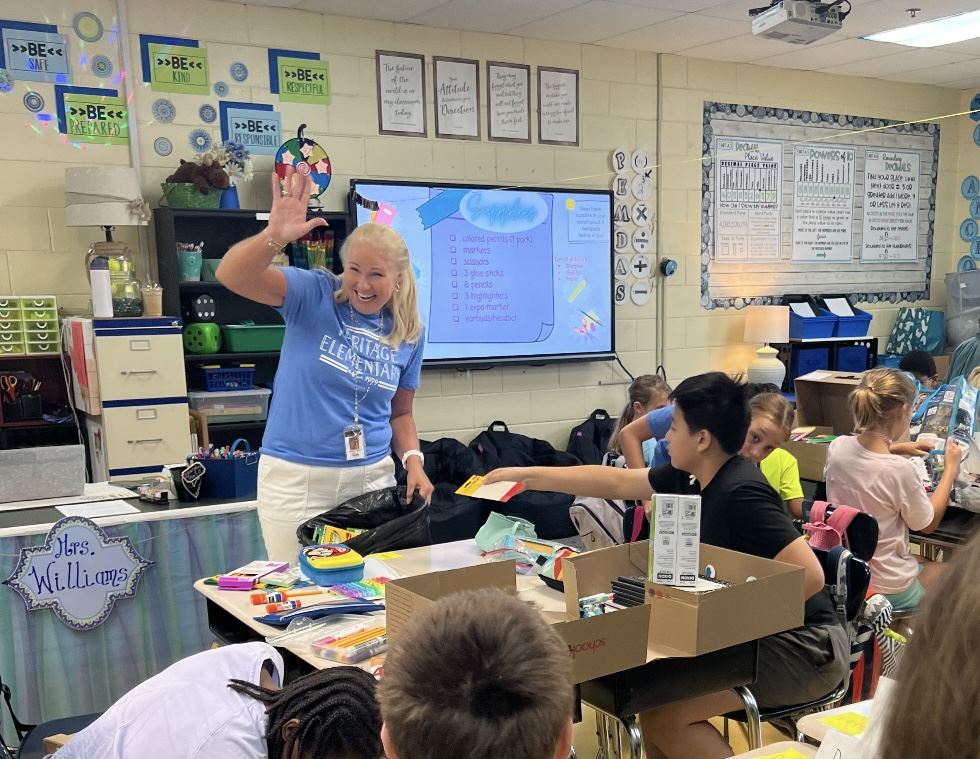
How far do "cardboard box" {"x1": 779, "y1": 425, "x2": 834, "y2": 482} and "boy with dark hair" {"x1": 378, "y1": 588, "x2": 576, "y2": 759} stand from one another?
3355 millimetres

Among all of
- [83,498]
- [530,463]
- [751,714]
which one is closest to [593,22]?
[530,463]

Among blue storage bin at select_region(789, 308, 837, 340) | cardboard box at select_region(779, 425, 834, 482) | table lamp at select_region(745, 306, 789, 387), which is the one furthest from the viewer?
blue storage bin at select_region(789, 308, 837, 340)

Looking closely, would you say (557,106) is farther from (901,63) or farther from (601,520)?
(601,520)

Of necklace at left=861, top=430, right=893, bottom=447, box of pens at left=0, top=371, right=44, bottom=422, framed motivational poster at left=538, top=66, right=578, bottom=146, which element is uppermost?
framed motivational poster at left=538, top=66, right=578, bottom=146

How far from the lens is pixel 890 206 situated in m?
6.70

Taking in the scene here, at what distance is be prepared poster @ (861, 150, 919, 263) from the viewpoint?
21.6 feet

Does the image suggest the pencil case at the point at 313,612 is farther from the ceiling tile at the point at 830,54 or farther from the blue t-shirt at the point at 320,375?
the ceiling tile at the point at 830,54

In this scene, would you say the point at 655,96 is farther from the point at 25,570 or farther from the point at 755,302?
the point at 25,570

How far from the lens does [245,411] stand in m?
4.18

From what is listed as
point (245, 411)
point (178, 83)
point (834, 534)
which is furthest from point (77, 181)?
point (834, 534)

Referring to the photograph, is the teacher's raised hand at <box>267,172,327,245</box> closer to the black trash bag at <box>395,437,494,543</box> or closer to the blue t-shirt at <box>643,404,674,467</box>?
the blue t-shirt at <box>643,404,674,467</box>

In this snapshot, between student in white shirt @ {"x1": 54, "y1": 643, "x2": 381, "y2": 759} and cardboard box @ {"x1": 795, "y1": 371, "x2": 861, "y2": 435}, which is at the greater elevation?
student in white shirt @ {"x1": 54, "y1": 643, "x2": 381, "y2": 759}

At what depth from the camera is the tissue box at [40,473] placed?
2.87 meters

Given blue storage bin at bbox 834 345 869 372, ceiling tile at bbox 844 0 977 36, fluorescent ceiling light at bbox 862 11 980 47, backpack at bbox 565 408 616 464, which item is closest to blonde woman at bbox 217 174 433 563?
backpack at bbox 565 408 616 464
